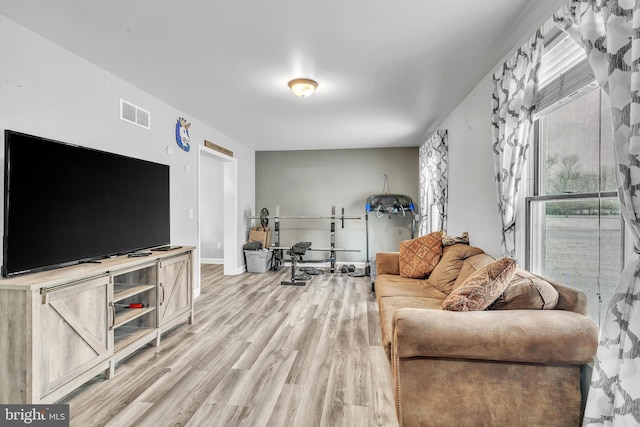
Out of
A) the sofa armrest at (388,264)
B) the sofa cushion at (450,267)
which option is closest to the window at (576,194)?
the sofa cushion at (450,267)

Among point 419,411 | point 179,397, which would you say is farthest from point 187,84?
point 419,411

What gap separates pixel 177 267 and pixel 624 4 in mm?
3483

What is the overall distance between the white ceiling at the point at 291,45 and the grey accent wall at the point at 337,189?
2651 mm

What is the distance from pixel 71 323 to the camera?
1956 mm

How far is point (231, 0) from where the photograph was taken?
6.24 ft

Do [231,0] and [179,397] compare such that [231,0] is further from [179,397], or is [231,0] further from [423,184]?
[423,184]

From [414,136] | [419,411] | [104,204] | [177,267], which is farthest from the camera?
[414,136]

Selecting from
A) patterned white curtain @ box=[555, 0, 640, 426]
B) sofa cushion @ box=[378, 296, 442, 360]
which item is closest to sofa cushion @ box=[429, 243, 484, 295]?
sofa cushion @ box=[378, 296, 442, 360]

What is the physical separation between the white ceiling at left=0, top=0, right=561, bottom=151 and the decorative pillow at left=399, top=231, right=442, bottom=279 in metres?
1.67

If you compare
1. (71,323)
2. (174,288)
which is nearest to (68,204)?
(71,323)

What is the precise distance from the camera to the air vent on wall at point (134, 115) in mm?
3094

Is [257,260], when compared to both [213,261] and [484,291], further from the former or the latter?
[484,291]

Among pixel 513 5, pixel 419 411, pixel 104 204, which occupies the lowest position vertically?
pixel 419 411

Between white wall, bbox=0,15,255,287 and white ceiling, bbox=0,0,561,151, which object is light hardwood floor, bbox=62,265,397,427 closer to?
white wall, bbox=0,15,255,287
